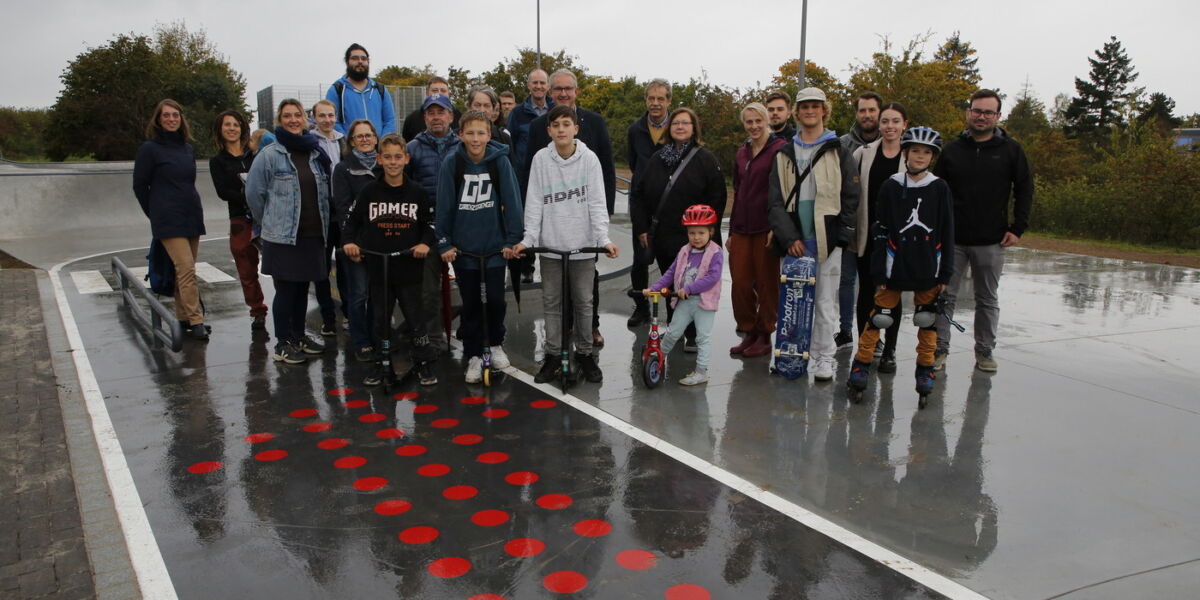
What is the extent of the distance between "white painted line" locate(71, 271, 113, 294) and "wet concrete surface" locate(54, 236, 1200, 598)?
10.9ft

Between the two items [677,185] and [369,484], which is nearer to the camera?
[369,484]

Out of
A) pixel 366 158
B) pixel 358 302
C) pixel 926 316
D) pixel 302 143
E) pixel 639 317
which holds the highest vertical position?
pixel 302 143

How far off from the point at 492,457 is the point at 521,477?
0.36 meters

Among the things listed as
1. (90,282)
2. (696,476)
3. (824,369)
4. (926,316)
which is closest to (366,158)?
(696,476)

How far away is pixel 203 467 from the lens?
4398 millimetres

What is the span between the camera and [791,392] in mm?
5750

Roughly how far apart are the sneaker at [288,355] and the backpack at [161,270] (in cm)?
172

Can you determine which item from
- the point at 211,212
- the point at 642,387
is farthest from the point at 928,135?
the point at 211,212

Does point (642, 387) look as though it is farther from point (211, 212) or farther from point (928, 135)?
point (211, 212)

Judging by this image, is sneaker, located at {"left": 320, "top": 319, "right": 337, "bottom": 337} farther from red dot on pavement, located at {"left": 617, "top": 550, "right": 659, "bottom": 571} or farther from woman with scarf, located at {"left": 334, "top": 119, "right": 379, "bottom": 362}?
red dot on pavement, located at {"left": 617, "top": 550, "right": 659, "bottom": 571}

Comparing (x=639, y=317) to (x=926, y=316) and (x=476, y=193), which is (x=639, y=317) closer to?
(x=476, y=193)

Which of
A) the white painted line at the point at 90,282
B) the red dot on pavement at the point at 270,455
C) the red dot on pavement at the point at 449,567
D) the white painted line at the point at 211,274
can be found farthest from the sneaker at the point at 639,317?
the white painted line at the point at 90,282

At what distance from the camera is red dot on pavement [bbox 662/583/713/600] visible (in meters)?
3.08

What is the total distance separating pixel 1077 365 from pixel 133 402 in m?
7.20
